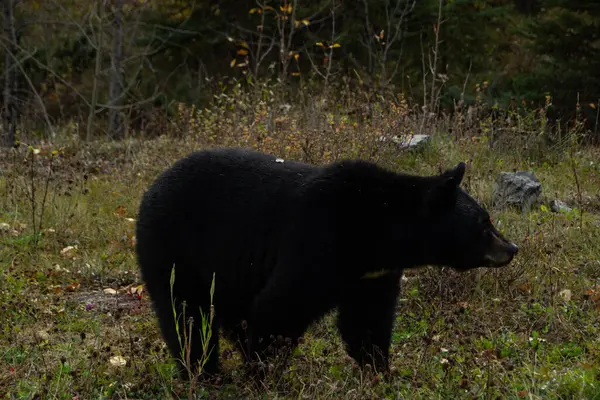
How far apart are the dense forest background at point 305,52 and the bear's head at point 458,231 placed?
8.34 m

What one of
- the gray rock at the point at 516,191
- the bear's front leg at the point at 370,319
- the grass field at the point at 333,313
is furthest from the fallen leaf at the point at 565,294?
the gray rock at the point at 516,191

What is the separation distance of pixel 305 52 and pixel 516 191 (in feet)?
37.3

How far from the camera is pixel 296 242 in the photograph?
367 cm

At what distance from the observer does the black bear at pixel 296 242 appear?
3.71 meters

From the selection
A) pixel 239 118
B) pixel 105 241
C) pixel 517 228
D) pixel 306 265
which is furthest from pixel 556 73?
pixel 306 265

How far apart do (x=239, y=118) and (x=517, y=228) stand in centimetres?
419

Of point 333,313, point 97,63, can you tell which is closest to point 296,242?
point 333,313

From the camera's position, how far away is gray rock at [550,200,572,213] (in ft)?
22.4

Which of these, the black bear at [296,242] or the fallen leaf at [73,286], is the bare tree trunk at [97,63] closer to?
the fallen leaf at [73,286]

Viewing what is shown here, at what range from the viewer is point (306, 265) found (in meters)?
3.62

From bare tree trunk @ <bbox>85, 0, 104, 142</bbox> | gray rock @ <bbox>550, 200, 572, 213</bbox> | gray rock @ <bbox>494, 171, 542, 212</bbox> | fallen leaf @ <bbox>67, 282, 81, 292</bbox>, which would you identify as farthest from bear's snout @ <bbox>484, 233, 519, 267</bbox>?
bare tree trunk @ <bbox>85, 0, 104, 142</bbox>

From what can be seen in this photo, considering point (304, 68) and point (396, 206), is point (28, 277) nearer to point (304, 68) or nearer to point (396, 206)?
point (396, 206)

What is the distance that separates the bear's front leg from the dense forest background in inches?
326

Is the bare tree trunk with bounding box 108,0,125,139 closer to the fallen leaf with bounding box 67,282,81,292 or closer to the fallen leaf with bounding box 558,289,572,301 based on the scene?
the fallen leaf with bounding box 67,282,81,292
